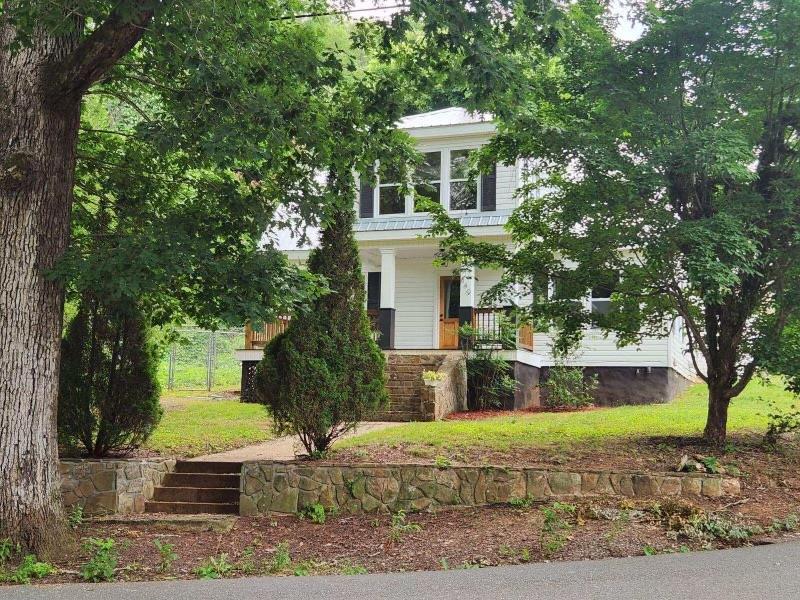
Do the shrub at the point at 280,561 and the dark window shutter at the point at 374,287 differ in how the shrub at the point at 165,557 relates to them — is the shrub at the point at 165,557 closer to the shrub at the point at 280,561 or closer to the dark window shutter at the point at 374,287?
the shrub at the point at 280,561

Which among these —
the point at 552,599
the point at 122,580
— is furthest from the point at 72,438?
the point at 552,599

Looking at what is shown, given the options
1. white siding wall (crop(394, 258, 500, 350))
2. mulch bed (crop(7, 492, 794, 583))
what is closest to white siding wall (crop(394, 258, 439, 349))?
white siding wall (crop(394, 258, 500, 350))

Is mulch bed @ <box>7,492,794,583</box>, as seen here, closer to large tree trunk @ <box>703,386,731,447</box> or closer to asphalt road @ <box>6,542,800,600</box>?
asphalt road @ <box>6,542,800,600</box>

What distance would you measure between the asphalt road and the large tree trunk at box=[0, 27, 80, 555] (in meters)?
1.14

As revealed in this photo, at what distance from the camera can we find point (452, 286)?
21.0m

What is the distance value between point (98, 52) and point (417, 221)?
13294 mm

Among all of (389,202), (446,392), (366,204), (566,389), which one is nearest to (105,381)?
(446,392)

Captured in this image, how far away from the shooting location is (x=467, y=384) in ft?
54.9

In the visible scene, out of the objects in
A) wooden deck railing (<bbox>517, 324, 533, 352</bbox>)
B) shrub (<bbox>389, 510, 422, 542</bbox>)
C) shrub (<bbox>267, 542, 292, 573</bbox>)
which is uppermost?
wooden deck railing (<bbox>517, 324, 533, 352</bbox>)

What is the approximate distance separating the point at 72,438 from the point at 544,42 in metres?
7.05

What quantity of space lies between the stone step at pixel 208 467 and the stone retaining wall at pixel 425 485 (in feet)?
3.10

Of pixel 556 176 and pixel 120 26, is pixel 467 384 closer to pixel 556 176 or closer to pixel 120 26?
pixel 556 176

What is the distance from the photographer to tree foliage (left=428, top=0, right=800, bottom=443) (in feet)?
26.5

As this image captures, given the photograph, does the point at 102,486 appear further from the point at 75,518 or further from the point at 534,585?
the point at 534,585
